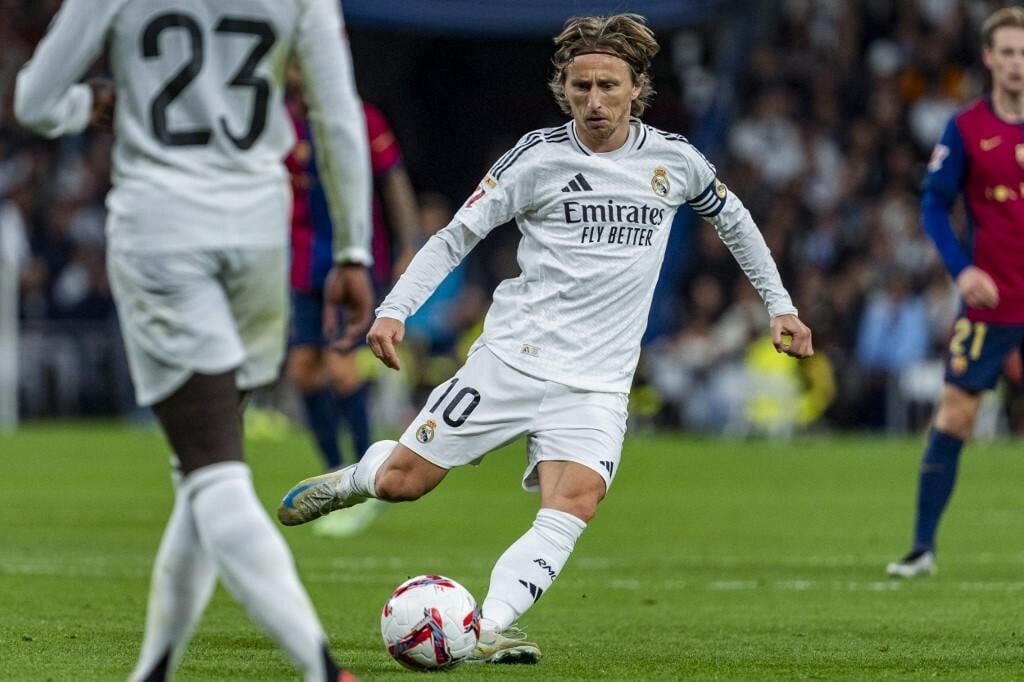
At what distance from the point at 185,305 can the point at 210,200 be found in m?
0.26

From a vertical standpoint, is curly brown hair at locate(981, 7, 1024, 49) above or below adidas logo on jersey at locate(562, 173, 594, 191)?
above

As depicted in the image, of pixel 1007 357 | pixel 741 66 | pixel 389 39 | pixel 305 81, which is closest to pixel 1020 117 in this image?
pixel 1007 357

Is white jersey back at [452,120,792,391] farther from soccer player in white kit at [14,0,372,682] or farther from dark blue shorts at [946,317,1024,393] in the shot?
dark blue shorts at [946,317,1024,393]

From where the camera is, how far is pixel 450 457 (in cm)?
632

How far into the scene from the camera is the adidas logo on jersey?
6352mm

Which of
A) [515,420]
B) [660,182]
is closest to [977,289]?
[660,182]

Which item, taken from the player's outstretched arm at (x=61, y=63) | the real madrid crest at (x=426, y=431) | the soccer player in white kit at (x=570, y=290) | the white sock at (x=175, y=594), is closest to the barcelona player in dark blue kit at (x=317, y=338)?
the soccer player in white kit at (x=570, y=290)

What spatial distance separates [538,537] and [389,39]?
76.4 ft

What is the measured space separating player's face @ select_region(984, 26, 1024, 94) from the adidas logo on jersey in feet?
10.4

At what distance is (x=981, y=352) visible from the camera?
8945 millimetres

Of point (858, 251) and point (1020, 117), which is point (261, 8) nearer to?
point (1020, 117)

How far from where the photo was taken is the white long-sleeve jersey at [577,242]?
633 cm

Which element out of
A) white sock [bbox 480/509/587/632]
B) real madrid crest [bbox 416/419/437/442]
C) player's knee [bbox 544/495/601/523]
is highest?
real madrid crest [bbox 416/419/437/442]

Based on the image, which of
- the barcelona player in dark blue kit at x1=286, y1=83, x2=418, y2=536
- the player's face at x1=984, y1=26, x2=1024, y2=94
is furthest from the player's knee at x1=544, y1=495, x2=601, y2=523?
the barcelona player in dark blue kit at x1=286, y1=83, x2=418, y2=536
